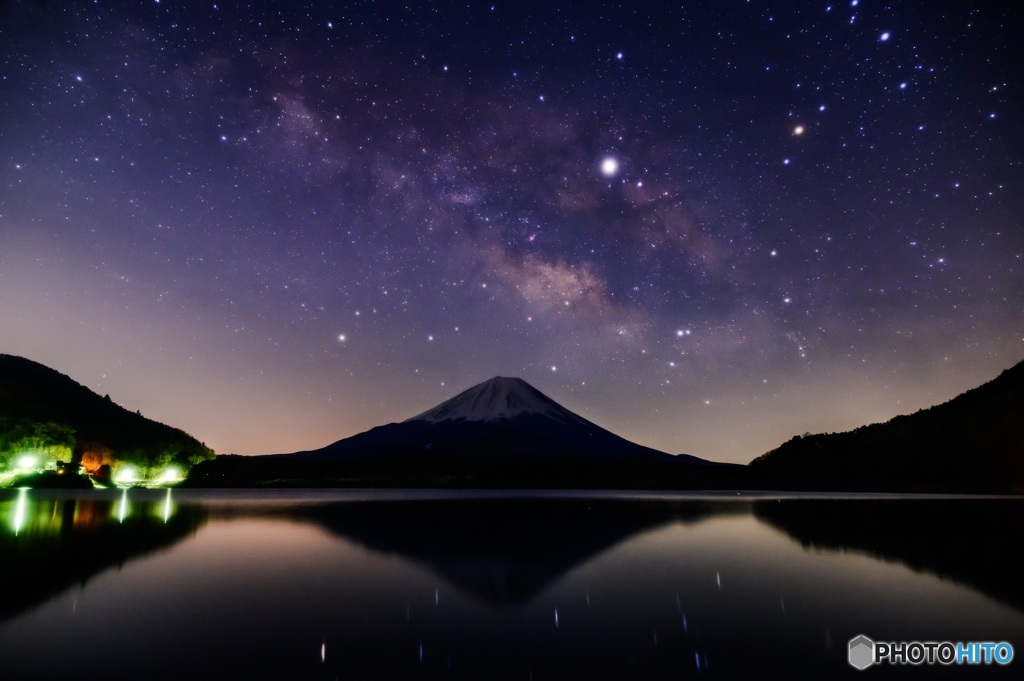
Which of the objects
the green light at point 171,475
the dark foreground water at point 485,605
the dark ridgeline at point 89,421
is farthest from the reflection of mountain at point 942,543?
the green light at point 171,475

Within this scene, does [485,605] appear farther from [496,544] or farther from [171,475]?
[171,475]

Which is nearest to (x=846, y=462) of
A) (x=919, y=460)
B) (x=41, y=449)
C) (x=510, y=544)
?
(x=919, y=460)

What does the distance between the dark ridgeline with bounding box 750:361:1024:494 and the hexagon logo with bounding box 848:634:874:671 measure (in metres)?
108

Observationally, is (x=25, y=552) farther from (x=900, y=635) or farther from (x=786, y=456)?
(x=786, y=456)

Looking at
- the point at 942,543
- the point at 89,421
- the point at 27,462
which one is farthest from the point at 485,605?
the point at 89,421

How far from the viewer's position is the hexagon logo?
7412 mm

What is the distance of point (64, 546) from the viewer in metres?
17.7

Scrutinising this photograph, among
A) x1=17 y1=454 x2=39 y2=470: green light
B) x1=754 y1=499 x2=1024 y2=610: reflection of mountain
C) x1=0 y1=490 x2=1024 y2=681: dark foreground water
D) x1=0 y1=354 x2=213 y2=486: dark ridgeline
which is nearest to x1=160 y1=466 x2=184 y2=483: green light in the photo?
x1=0 y1=354 x2=213 y2=486: dark ridgeline

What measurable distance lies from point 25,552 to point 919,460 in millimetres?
137957

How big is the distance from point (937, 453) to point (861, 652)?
431 feet

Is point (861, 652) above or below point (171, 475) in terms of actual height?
above

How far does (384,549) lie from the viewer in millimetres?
18750

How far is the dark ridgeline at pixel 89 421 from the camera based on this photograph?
395ft

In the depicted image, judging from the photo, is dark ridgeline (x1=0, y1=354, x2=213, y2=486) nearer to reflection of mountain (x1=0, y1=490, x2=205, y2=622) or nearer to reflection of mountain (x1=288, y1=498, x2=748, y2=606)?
reflection of mountain (x1=0, y1=490, x2=205, y2=622)
